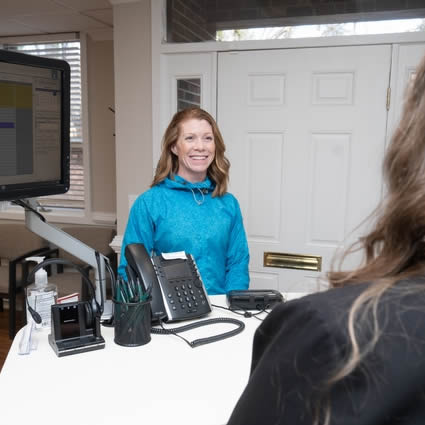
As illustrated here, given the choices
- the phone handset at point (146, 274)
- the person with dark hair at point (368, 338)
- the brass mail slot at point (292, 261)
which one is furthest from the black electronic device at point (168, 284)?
the brass mail slot at point (292, 261)

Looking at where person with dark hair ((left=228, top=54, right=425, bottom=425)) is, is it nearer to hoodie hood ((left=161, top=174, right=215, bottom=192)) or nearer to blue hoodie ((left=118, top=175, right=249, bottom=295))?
blue hoodie ((left=118, top=175, right=249, bottom=295))

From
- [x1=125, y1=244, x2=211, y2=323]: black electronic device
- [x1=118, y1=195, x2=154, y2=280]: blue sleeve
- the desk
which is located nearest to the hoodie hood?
[x1=118, y1=195, x2=154, y2=280]: blue sleeve

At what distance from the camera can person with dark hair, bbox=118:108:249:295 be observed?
192 cm

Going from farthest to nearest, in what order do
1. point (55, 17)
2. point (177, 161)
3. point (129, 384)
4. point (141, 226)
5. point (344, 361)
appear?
point (55, 17), point (177, 161), point (141, 226), point (129, 384), point (344, 361)

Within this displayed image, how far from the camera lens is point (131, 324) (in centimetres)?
120

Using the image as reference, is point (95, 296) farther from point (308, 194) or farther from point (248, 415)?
point (308, 194)

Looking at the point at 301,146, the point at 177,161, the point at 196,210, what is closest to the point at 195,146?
the point at 177,161

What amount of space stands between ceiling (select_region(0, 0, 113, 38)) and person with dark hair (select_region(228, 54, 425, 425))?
129 inches

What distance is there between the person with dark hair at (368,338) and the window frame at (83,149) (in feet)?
12.8

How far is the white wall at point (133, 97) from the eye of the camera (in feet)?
9.47

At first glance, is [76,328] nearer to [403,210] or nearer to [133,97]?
[403,210]

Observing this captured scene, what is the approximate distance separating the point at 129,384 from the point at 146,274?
0.38 meters

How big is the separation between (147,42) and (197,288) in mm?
2015

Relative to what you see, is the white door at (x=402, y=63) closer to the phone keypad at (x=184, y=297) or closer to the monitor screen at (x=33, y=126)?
the phone keypad at (x=184, y=297)
